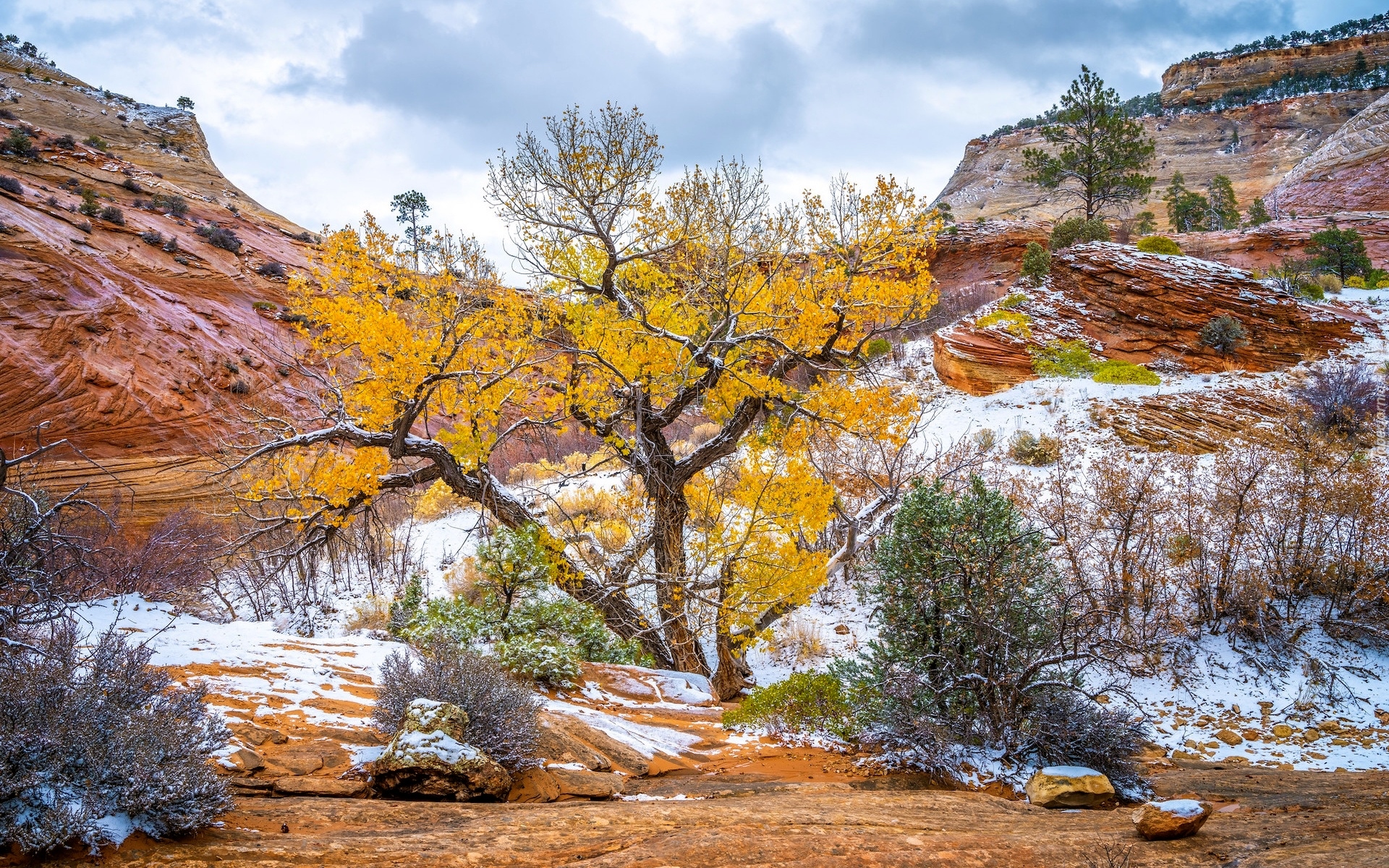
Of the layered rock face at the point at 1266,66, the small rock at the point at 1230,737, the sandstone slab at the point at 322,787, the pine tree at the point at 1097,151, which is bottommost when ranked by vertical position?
the small rock at the point at 1230,737

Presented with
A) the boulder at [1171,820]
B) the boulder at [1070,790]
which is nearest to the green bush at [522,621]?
the boulder at [1070,790]

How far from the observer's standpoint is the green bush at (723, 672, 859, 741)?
21.6 feet

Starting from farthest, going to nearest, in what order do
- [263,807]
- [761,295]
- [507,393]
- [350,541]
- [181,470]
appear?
[181,470] → [350,541] → [761,295] → [507,393] → [263,807]

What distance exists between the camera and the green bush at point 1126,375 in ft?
55.5

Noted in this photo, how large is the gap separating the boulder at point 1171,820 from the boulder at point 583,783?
121 inches

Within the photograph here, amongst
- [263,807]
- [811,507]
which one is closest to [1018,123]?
[811,507]

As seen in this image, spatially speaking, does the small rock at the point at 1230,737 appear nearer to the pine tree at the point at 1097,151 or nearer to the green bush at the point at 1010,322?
the green bush at the point at 1010,322

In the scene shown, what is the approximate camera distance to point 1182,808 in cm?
328

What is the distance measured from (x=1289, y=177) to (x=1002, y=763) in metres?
52.3

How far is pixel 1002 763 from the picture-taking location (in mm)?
5371

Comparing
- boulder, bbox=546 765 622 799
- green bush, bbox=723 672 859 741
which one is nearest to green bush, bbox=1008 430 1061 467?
green bush, bbox=723 672 859 741

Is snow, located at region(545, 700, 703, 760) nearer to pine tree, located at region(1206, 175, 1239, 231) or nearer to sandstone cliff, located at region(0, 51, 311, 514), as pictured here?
sandstone cliff, located at region(0, 51, 311, 514)

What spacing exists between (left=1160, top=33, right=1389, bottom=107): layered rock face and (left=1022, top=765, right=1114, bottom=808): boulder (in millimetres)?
87039

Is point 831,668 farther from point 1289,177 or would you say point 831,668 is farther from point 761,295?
point 1289,177
